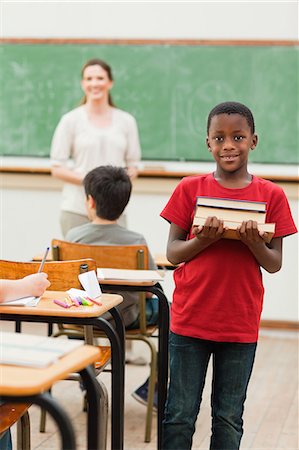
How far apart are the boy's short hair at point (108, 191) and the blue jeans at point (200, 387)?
4.23ft

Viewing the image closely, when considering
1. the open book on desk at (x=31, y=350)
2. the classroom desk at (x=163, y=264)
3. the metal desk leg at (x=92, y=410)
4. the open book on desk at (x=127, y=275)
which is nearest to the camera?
the open book on desk at (x=31, y=350)

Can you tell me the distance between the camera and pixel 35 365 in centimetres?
196

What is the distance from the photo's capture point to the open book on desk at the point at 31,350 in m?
1.97

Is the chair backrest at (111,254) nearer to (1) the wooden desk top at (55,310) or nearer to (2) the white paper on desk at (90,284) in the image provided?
(2) the white paper on desk at (90,284)

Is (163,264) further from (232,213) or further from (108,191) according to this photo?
(232,213)

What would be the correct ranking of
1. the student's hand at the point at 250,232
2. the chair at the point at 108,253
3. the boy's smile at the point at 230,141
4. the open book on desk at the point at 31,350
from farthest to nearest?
the chair at the point at 108,253 → the boy's smile at the point at 230,141 → the student's hand at the point at 250,232 → the open book on desk at the point at 31,350

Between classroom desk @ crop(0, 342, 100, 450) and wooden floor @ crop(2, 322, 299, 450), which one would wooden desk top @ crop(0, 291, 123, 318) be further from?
wooden floor @ crop(2, 322, 299, 450)

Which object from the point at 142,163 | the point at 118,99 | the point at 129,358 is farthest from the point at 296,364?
the point at 118,99

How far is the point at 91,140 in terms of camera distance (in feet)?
18.5

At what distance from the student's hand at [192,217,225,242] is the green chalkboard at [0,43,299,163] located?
12.8ft
